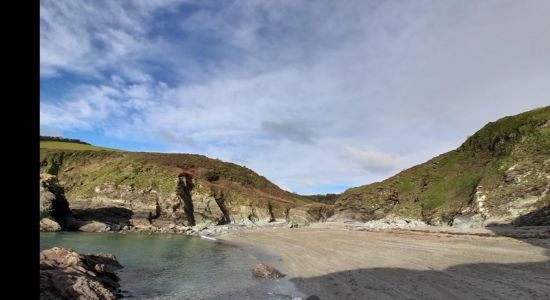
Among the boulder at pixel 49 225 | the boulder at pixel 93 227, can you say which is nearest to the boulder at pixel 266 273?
the boulder at pixel 49 225

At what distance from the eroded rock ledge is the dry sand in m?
9.22

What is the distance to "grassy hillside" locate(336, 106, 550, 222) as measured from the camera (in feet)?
129

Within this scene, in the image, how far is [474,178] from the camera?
51.5 m

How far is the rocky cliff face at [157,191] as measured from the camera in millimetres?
78812

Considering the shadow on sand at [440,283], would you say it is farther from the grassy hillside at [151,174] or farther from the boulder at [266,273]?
the grassy hillside at [151,174]

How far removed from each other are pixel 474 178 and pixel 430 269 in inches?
1437

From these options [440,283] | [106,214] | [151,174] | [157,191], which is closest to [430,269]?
[440,283]

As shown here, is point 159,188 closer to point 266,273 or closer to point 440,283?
point 266,273

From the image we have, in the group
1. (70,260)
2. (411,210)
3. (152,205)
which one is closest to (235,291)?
(70,260)

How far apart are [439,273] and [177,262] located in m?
19.5

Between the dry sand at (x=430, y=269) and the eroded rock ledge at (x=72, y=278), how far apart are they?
9220 mm
